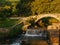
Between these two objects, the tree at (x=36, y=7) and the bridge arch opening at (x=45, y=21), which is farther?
the tree at (x=36, y=7)

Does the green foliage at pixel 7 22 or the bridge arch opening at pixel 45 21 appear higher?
the green foliage at pixel 7 22

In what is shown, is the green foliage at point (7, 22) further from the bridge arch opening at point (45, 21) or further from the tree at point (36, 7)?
the tree at point (36, 7)

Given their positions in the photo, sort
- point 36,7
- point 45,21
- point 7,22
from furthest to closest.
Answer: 1. point 36,7
2. point 45,21
3. point 7,22

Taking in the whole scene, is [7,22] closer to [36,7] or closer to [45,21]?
[45,21]

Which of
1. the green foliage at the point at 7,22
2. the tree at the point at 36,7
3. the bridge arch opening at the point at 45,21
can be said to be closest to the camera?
the green foliage at the point at 7,22

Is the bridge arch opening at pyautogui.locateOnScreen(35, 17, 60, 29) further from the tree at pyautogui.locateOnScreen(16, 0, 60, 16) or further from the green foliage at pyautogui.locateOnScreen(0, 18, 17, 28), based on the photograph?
the green foliage at pyautogui.locateOnScreen(0, 18, 17, 28)

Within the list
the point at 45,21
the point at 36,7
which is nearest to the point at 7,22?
the point at 45,21

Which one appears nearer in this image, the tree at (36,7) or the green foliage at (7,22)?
the green foliage at (7,22)

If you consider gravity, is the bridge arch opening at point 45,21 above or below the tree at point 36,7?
below

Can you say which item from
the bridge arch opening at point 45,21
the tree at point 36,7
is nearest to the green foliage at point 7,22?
the bridge arch opening at point 45,21

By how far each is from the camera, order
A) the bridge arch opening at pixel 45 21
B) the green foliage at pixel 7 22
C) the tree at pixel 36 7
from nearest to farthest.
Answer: the green foliage at pixel 7 22
the bridge arch opening at pixel 45 21
the tree at pixel 36 7

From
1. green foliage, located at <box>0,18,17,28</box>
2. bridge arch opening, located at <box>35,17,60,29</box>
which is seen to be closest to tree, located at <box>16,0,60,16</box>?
bridge arch opening, located at <box>35,17,60,29</box>

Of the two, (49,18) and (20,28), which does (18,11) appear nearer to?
(49,18)

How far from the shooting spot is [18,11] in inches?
2650
